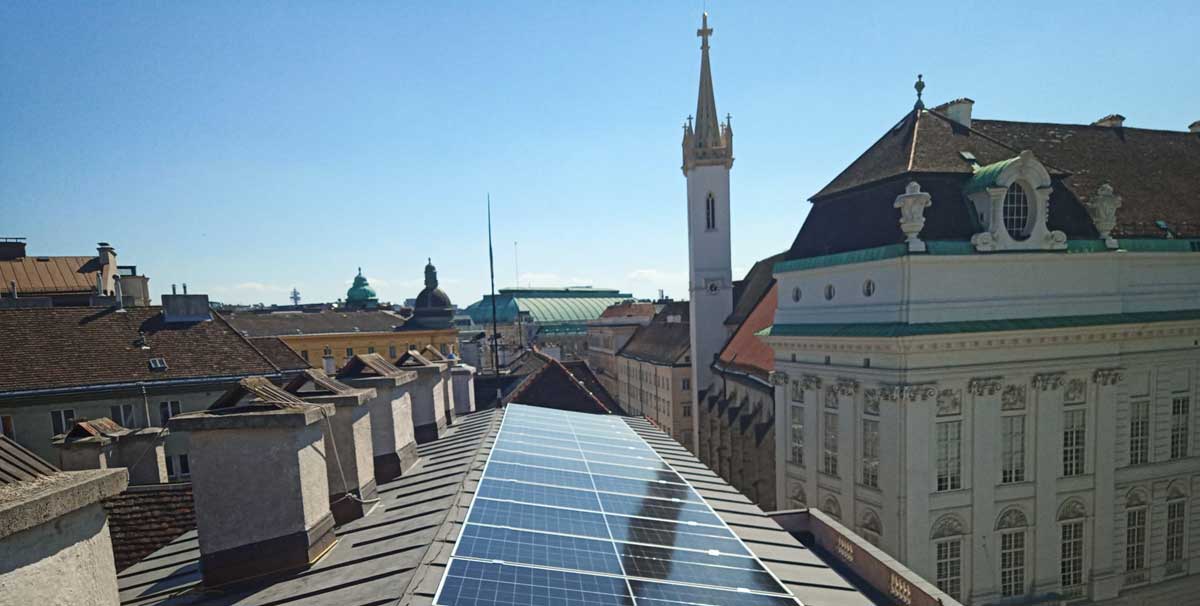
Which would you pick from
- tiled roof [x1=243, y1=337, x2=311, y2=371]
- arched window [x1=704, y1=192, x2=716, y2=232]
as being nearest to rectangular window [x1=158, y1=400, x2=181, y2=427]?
tiled roof [x1=243, y1=337, x2=311, y2=371]

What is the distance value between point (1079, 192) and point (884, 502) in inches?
725

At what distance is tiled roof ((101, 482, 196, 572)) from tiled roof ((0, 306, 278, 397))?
16.0 meters

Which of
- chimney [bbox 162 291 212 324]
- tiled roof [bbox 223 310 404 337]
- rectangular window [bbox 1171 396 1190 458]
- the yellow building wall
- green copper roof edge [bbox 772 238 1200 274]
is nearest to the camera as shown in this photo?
green copper roof edge [bbox 772 238 1200 274]

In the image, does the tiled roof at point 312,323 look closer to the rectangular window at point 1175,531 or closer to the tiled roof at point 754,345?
the tiled roof at point 754,345

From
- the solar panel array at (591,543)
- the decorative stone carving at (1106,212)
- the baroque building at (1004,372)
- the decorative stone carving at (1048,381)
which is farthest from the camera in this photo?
the decorative stone carving at (1106,212)

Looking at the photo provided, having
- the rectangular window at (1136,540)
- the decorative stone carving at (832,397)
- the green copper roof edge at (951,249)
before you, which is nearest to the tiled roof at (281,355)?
the decorative stone carving at (832,397)

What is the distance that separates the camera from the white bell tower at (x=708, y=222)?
191 ft

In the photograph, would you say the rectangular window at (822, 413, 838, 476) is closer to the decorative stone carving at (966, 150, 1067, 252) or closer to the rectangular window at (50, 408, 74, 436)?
the decorative stone carving at (966, 150, 1067, 252)

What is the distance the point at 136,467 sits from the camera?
59.4 feet

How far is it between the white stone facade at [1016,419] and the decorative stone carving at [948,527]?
59 mm

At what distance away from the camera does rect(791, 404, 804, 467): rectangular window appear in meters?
30.2

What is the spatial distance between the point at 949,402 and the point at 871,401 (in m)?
2.94

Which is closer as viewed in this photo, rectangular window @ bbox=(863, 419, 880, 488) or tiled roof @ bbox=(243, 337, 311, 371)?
rectangular window @ bbox=(863, 419, 880, 488)

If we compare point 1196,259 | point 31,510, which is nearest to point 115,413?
point 31,510
